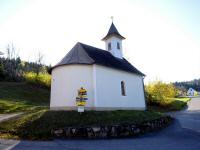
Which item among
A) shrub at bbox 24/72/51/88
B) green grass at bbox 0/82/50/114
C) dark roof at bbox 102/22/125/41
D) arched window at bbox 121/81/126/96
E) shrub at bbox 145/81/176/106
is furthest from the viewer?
shrub at bbox 24/72/51/88

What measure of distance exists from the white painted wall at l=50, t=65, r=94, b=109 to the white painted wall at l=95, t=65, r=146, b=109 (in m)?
0.79

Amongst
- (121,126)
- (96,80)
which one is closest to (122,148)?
(121,126)

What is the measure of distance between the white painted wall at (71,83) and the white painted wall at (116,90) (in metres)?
0.79

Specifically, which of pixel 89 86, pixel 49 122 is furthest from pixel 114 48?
pixel 49 122

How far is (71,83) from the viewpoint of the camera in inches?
709

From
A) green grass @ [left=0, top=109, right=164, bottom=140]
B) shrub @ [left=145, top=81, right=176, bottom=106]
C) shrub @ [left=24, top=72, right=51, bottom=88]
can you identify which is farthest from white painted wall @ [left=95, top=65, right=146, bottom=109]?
shrub @ [left=24, top=72, right=51, bottom=88]

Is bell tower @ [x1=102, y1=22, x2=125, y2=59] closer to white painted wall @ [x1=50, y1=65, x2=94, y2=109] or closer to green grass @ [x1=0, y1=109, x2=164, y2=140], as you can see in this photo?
white painted wall @ [x1=50, y1=65, x2=94, y2=109]

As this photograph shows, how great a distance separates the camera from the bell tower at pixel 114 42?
2645 cm

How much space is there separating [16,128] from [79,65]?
326 inches

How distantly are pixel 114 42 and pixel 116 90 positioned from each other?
30.1 feet

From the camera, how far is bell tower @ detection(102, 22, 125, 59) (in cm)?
2645

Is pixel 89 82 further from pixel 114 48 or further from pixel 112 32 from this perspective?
pixel 112 32

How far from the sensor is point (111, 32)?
88.0 feet

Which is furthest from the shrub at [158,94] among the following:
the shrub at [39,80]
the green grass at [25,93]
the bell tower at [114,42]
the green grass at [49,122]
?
the shrub at [39,80]
